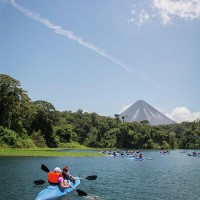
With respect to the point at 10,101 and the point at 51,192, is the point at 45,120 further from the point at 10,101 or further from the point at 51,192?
the point at 51,192

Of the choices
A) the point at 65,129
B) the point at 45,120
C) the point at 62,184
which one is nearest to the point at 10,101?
the point at 45,120

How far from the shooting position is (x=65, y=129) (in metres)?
100

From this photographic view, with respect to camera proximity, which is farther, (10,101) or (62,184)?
(10,101)

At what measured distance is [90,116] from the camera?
150375mm

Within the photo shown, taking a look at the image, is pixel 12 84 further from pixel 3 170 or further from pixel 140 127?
pixel 140 127

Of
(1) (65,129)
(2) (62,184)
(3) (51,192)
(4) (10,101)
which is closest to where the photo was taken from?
(3) (51,192)

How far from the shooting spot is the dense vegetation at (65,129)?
60.4 meters

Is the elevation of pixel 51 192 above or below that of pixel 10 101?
below

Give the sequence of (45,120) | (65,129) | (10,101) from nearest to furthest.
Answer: (10,101)
(45,120)
(65,129)

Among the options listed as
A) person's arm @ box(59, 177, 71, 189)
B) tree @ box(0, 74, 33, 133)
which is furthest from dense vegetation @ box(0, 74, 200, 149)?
person's arm @ box(59, 177, 71, 189)

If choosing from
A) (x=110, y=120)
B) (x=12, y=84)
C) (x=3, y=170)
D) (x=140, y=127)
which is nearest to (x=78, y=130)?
(x=110, y=120)

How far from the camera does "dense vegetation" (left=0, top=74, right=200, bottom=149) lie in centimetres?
6044

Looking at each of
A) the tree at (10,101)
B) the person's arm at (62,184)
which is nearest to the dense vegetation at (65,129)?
the tree at (10,101)

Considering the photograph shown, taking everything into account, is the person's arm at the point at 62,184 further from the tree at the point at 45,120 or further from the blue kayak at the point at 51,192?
the tree at the point at 45,120
